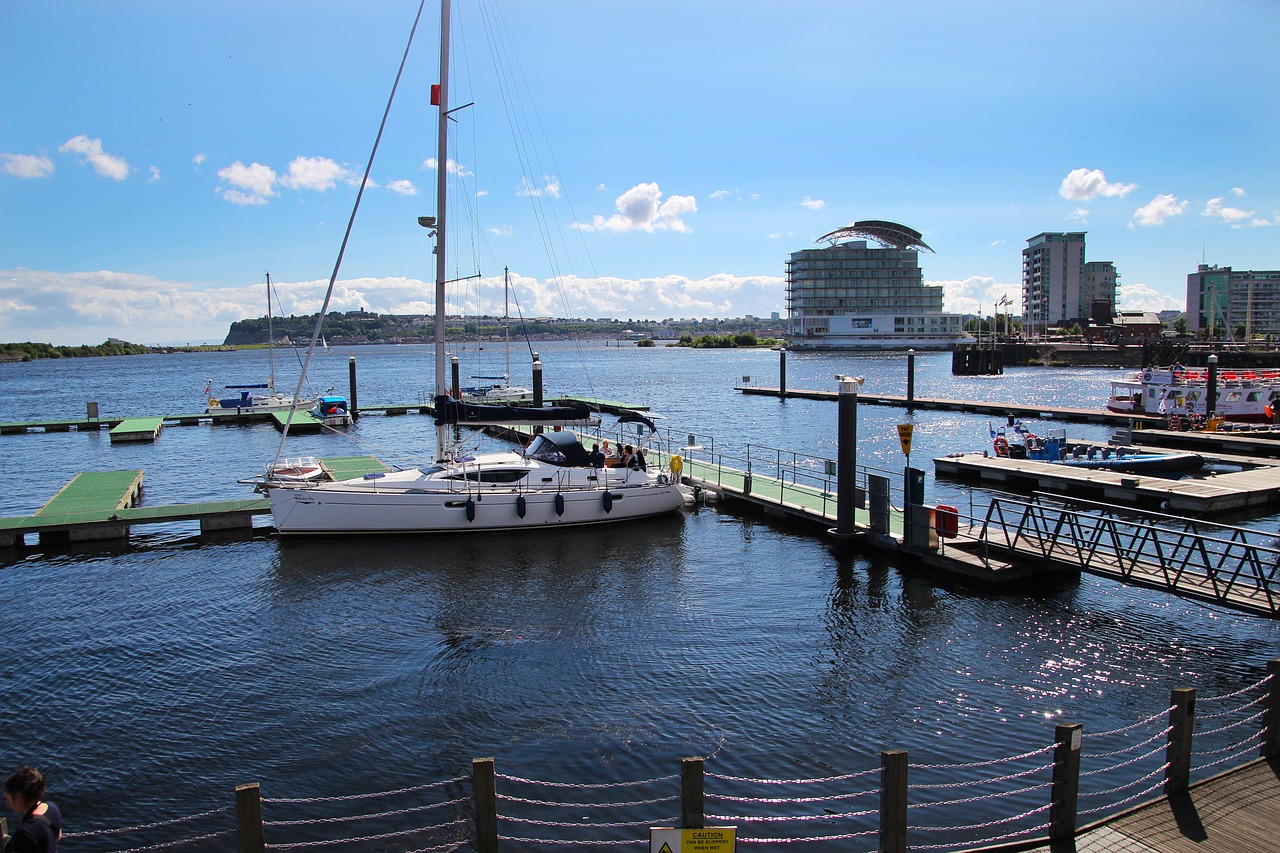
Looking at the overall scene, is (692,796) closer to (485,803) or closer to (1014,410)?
(485,803)

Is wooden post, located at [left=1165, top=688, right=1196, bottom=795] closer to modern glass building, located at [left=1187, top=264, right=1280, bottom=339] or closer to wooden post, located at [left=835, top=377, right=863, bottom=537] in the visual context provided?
wooden post, located at [left=835, top=377, right=863, bottom=537]

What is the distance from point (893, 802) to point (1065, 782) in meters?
1.73

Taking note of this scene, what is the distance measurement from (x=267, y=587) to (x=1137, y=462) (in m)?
29.9

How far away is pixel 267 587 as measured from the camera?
747 inches

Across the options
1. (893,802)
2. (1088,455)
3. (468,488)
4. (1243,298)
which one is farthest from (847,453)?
(1243,298)

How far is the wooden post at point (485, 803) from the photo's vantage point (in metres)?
6.77

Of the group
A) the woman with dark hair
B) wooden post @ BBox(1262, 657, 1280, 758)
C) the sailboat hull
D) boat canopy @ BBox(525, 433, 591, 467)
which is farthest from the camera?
boat canopy @ BBox(525, 433, 591, 467)

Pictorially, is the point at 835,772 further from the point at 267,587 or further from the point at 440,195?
the point at 440,195

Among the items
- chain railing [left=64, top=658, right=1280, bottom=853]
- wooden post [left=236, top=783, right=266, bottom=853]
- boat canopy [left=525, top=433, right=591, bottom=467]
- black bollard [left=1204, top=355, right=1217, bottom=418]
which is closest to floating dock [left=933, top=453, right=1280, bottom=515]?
black bollard [left=1204, top=355, right=1217, bottom=418]

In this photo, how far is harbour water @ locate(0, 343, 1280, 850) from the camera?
11.1 metres

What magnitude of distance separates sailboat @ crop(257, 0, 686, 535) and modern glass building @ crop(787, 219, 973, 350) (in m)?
153

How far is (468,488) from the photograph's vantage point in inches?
904

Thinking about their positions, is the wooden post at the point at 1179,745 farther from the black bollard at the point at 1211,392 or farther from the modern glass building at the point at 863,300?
the modern glass building at the point at 863,300

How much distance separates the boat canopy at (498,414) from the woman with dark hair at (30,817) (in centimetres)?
1884
